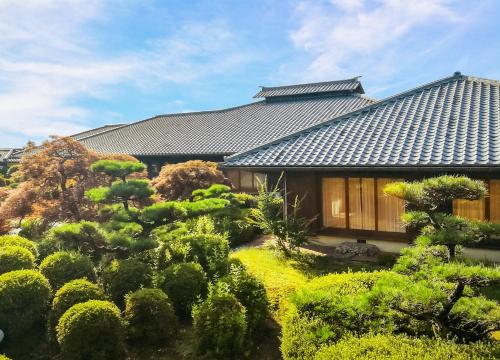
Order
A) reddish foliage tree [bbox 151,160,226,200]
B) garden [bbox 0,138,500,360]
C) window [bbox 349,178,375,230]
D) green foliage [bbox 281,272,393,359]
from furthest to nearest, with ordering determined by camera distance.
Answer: reddish foliage tree [bbox 151,160,226,200] → window [bbox 349,178,375,230] → green foliage [bbox 281,272,393,359] → garden [bbox 0,138,500,360]

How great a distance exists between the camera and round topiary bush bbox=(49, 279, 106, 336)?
6.67 metres

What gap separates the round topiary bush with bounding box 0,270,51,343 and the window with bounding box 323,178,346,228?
762 cm

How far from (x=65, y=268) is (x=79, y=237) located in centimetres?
101

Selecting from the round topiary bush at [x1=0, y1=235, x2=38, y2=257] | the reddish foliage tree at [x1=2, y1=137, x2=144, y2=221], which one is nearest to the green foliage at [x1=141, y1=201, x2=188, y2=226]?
the reddish foliage tree at [x1=2, y1=137, x2=144, y2=221]

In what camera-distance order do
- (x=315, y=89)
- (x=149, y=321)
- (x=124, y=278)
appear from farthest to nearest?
1. (x=315, y=89)
2. (x=124, y=278)
3. (x=149, y=321)

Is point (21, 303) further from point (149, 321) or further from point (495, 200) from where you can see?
point (495, 200)

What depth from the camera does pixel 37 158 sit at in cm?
1098

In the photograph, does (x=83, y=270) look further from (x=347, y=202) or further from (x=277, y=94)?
(x=277, y=94)

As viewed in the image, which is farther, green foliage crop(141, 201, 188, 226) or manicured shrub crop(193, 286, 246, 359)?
green foliage crop(141, 201, 188, 226)

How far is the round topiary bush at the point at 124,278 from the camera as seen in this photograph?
7559 millimetres

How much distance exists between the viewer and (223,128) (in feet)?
86.3

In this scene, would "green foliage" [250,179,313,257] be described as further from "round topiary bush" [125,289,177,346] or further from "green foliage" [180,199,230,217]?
"round topiary bush" [125,289,177,346]

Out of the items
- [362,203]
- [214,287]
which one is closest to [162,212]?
[214,287]

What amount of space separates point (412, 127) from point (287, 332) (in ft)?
26.8
